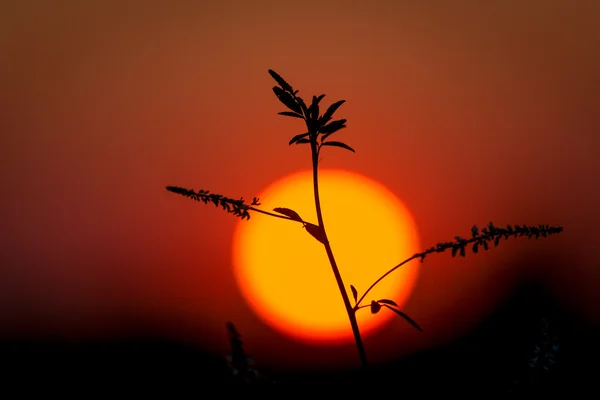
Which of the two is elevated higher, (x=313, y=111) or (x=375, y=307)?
(x=313, y=111)

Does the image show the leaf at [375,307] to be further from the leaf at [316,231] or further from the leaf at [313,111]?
the leaf at [313,111]

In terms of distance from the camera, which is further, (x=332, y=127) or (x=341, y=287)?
(x=332, y=127)

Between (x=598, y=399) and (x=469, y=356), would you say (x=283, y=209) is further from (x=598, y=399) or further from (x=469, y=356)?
(x=469, y=356)

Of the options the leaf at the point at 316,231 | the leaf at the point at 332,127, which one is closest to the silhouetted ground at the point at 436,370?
the leaf at the point at 316,231

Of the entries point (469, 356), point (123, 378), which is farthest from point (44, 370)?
point (469, 356)

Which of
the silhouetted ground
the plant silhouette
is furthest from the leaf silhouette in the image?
the silhouetted ground

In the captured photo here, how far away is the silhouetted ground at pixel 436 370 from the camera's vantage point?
1.42 meters

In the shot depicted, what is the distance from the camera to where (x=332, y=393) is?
1972 millimetres

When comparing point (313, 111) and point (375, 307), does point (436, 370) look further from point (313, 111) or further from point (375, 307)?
point (313, 111)

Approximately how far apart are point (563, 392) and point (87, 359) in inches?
192

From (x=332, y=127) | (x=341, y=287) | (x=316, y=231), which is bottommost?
(x=341, y=287)

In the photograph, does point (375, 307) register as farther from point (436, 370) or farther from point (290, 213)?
point (436, 370)

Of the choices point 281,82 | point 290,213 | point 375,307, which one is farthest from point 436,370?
point 281,82

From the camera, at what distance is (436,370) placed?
9.81 ft
